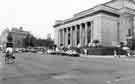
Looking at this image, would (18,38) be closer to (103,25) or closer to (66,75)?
(103,25)

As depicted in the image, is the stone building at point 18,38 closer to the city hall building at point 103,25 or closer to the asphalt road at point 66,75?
the city hall building at point 103,25

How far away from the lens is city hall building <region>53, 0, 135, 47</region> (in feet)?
213

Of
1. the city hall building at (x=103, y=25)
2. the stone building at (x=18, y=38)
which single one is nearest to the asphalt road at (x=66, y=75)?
the city hall building at (x=103, y=25)

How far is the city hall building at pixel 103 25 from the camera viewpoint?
65000 mm

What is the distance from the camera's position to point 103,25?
64.7 meters

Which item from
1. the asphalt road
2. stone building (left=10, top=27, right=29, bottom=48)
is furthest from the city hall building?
the asphalt road

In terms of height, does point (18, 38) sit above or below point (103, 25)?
below

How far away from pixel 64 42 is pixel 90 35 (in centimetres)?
2057

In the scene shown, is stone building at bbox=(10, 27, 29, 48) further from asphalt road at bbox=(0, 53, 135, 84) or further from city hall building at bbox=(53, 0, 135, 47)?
asphalt road at bbox=(0, 53, 135, 84)

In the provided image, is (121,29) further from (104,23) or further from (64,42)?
(64,42)

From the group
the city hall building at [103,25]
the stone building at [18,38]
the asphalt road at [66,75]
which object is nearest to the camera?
the asphalt road at [66,75]

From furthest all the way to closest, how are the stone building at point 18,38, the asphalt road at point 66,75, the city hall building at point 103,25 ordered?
1. the stone building at point 18,38
2. the city hall building at point 103,25
3. the asphalt road at point 66,75

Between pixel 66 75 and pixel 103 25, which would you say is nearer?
pixel 66 75

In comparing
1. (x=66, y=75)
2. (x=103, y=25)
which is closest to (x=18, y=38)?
(x=103, y=25)
